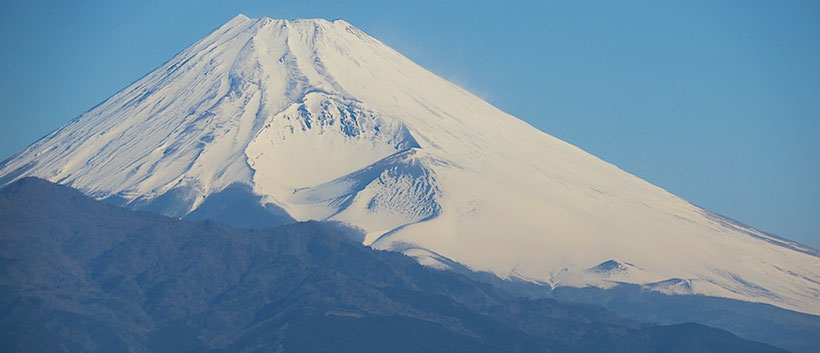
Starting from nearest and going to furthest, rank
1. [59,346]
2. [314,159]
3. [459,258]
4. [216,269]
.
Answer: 1. [59,346]
2. [216,269]
3. [459,258]
4. [314,159]

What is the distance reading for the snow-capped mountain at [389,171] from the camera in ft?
408

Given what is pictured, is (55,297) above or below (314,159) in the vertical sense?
below

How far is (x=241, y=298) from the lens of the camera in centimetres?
10544

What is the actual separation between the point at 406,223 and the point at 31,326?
38.8 m

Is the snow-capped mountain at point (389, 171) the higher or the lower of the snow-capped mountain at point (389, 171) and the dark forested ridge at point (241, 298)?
the higher

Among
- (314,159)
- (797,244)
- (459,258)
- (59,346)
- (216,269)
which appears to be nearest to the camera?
(59,346)

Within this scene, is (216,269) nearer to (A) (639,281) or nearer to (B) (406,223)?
(B) (406,223)

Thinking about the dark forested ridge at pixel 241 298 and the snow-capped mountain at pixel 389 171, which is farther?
the snow-capped mountain at pixel 389 171

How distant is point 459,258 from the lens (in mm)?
120125

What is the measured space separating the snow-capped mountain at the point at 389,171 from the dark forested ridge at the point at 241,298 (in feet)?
26.7

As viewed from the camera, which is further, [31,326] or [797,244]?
[797,244]

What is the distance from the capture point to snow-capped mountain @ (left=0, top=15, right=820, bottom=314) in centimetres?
12438

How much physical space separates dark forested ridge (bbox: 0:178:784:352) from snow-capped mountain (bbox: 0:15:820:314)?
8127 mm

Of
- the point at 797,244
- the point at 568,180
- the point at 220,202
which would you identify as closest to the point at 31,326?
the point at 220,202
